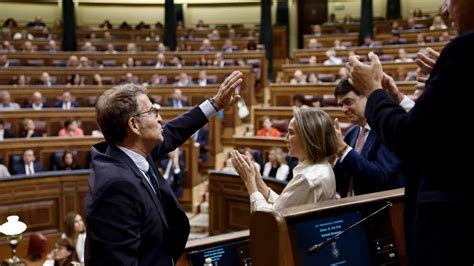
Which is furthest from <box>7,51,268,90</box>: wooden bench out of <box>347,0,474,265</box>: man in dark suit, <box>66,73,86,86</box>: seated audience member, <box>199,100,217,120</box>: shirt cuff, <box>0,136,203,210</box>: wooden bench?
<box>347,0,474,265</box>: man in dark suit

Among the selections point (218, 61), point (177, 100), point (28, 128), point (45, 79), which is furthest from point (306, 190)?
point (218, 61)

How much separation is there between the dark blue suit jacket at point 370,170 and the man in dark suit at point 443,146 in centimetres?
92

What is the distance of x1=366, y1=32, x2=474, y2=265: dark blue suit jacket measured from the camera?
47.8 inches

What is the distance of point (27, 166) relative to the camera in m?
6.26

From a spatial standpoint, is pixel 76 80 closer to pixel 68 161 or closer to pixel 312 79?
pixel 68 161

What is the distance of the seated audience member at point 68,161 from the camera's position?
643 centimetres

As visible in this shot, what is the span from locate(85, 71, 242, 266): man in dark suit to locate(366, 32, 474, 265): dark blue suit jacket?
2.34 feet

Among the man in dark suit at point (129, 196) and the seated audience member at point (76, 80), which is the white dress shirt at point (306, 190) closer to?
the man in dark suit at point (129, 196)

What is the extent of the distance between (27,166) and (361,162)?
4.85 m

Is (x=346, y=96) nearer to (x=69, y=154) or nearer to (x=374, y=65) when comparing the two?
(x=374, y=65)

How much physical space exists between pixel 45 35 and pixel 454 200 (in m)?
14.6

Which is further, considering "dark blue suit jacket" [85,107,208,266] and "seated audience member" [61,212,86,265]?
"seated audience member" [61,212,86,265]

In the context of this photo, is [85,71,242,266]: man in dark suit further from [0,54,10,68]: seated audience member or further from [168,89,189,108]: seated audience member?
[0,54,10,68]: seated audience member

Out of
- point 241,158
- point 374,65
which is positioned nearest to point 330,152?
point 241,158
